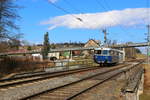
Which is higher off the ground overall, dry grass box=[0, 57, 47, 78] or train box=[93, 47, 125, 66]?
train box=[93, 47, 125, 66]

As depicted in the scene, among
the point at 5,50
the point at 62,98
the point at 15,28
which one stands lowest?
the point at 62,98

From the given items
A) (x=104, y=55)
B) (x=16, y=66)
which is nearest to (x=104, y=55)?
(x=104, y=55)

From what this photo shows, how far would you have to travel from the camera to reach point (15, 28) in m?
33.1

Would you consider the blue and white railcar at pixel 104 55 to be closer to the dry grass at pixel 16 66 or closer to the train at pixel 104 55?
the train at pixel 104 55

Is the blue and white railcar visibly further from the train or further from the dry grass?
the dry grass

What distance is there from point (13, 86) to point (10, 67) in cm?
1573

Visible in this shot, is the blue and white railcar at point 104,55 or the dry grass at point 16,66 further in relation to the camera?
the blue and white railcar at point 104,55

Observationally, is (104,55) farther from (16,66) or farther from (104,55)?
(16,66)

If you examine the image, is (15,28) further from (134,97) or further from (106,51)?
(134,97)

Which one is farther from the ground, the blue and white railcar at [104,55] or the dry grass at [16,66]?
the blue and white railcar at [104,55]

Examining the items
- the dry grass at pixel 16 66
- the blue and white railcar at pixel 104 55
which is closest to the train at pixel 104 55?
the blue and white railcar at pixel 104 55

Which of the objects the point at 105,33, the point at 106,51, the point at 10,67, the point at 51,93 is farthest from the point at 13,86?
the point at 105,33

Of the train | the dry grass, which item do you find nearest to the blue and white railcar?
the train

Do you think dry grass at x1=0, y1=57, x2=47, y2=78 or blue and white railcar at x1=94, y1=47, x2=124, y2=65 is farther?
blue and white railcar at x1=94, y1=47, x2=124, y2=65
